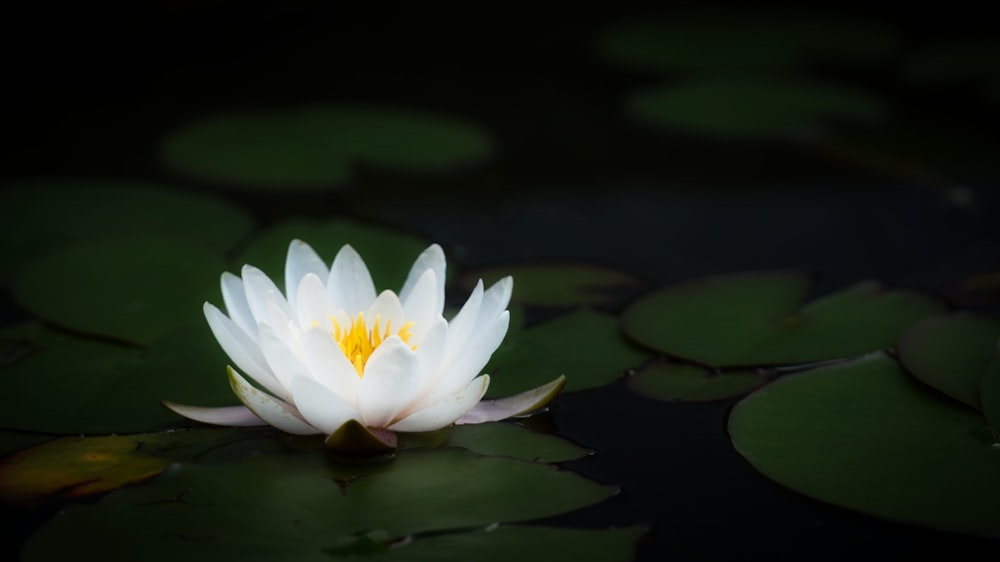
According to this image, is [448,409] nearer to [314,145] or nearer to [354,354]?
[354,354]

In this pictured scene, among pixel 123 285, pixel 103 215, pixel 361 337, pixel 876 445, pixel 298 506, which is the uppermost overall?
pixel 103 215

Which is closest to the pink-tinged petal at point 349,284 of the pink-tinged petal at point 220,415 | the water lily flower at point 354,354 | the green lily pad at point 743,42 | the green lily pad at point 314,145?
the water lily flower at point 354,354

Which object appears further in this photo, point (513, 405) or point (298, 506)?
point (513, 405)

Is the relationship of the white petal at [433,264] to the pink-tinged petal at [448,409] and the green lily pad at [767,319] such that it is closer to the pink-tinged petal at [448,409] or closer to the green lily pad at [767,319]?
the pink-tinged petal at [448,409]

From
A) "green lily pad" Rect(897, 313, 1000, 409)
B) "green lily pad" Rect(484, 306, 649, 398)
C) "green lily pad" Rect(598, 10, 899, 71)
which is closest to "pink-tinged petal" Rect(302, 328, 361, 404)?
"green lily pad" Rect(484, 306, 649, 398)

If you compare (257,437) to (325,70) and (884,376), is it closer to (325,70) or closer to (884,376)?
(884,376)

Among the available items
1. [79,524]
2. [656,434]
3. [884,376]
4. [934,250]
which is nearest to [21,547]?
[79,524]

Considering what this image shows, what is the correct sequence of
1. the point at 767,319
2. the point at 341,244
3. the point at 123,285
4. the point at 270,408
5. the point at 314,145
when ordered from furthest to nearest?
the point at 314,145, the point at 341,244, the point at 123,285, the point at 767,319, the point at 270,408

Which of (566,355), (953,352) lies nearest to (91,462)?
(566,355)
